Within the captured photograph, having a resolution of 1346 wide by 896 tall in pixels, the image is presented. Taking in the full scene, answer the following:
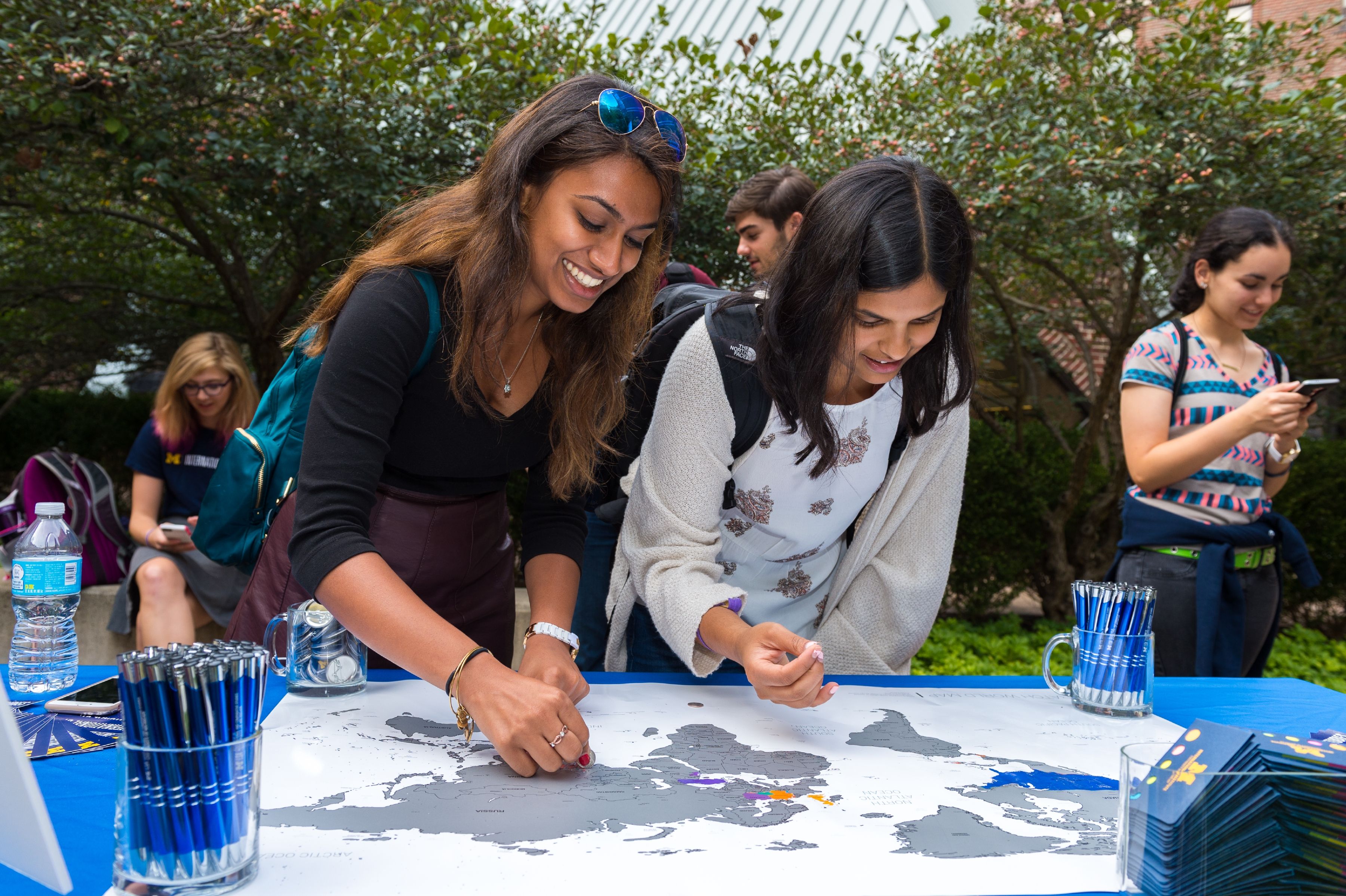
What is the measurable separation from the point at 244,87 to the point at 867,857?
166 inches

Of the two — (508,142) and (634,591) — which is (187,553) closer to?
(634,591)

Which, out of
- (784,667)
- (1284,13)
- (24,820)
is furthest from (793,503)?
(1284,13)

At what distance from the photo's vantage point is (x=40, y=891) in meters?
0.88

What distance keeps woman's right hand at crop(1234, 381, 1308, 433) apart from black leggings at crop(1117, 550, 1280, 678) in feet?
1.27

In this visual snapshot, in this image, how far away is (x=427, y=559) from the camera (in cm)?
161

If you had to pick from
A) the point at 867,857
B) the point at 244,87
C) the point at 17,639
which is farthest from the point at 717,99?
the point at 867,857

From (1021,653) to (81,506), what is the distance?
435 cm

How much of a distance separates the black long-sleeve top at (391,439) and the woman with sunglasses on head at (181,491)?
7.76ft

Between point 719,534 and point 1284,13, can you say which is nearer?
point 719,534

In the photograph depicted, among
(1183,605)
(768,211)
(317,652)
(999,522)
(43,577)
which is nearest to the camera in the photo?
(317,652)

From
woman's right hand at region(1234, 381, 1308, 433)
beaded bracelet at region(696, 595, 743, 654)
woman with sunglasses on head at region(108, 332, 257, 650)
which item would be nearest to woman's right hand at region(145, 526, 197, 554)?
woman with sunglasses on head at region(108, 332, 257, 650)

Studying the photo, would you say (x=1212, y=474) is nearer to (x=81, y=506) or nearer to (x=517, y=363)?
(x=517, y=363)

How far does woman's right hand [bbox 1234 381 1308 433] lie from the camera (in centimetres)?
223

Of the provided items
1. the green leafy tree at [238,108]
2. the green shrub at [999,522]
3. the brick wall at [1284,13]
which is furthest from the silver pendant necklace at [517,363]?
the brick wall at [1284,13]
